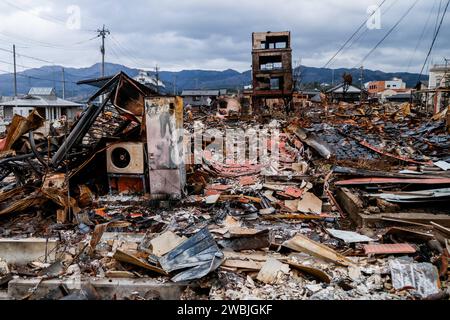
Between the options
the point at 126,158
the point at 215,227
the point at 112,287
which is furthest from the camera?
the point at 126,158

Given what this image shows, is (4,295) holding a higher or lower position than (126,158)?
lower

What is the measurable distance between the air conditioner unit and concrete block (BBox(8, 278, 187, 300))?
351 cm

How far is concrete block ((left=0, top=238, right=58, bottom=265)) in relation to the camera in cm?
508

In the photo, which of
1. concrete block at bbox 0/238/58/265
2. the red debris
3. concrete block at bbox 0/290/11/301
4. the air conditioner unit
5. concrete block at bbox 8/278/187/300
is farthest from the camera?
the air conditioner unit

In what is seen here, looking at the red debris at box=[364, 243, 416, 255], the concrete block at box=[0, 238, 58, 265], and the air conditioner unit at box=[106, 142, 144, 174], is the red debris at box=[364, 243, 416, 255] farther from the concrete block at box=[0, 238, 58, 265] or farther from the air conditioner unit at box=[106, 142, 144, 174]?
the air conditioner unit at box=[106, 142, 144, 174]

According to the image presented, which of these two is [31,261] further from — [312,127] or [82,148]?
[312,127]

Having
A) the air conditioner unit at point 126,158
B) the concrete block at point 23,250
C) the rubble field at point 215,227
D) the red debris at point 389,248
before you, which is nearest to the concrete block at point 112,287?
the rubble field at point 215,227

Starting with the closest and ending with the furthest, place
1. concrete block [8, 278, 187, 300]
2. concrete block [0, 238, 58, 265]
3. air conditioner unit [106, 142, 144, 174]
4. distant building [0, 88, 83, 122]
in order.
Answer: concrete block [8, 278, 187, 300] < concrete block [0, 238, 58, 265] < air conditioner unit [106, 142, 144, 174] < distant building [0, 88, 83, 122]

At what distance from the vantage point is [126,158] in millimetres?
7539

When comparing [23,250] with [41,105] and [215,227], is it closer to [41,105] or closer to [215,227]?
[215,227]

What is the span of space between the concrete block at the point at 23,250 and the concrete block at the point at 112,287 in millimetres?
883

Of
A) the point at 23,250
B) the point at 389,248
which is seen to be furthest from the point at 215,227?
the point at 23,250

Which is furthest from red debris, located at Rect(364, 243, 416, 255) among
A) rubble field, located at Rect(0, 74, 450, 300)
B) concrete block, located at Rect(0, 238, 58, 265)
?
concrete block, located at Rect(0, 238, 58, 265)

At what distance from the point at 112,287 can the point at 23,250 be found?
1.98 meters
